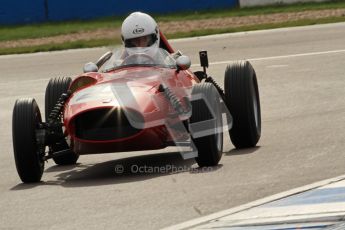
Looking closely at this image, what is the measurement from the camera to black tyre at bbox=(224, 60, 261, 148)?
11969mm

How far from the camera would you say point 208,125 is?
10.8 m

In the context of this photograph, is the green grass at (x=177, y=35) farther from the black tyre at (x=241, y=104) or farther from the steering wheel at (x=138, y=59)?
the black tyre at (x=241, y=104)

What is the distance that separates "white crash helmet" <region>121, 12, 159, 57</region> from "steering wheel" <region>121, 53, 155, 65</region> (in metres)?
0.05

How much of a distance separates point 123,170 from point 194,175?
1301mm

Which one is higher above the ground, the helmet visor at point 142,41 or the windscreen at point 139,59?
the helmet visor at point 142,41

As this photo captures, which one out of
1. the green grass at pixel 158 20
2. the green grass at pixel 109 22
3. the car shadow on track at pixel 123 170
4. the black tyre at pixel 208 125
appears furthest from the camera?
the green grass at pixel 109 22

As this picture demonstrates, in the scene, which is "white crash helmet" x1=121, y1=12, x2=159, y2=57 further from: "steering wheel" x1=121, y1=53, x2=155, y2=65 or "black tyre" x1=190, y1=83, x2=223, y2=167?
"black tyre" x1=190, y1=83, x2=223, y2=167

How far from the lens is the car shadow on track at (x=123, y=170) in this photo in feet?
35.5

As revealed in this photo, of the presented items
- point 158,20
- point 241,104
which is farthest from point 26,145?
point 158,20

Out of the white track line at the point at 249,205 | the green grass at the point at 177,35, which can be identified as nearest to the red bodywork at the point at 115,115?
the white track line at the point at 249,205

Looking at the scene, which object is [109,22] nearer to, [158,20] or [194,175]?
[158,20]

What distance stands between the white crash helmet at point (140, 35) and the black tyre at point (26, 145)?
1.69 meters

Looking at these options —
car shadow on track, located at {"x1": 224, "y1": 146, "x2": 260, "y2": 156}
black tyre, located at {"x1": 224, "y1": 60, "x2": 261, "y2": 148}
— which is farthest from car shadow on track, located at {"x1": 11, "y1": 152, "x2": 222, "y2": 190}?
black tyre, located at {"x1": 224, "y1": 60, "x2": 261, "y2": 148}

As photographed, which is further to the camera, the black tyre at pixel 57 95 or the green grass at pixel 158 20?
the green grass at pixel 158 20
